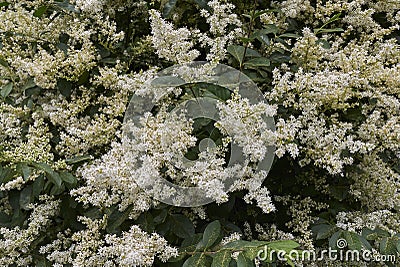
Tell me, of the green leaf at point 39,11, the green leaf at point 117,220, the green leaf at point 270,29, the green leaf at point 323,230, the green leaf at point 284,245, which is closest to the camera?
the green leaf at point 284,245

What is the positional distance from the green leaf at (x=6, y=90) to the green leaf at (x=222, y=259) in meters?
1.29

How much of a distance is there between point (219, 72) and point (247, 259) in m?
0.87

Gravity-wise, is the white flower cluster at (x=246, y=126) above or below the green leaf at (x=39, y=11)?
below

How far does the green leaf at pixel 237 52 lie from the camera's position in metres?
2.19

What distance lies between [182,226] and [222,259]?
0.32 m

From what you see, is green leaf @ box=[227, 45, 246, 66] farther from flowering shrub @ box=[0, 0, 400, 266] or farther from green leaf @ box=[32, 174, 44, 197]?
green leaf @ box=[32, 174, 44, 197]

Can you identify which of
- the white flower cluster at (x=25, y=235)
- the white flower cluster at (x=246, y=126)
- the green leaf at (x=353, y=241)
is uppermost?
the white flower cluster at (x=246, y=126)

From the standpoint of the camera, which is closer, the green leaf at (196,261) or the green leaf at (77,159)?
the green leaf at (196,261)

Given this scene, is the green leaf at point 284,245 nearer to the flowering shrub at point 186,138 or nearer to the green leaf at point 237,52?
the flowering shrub at point 186,138

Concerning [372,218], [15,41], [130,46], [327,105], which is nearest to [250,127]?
[327,105]

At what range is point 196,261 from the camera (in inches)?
71.1

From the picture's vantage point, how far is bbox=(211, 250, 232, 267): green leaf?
1704mm

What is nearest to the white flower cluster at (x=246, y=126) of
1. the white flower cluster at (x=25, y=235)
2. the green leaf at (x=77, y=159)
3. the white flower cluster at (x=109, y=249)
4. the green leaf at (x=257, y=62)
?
the green leaf at (x=257, y=62)

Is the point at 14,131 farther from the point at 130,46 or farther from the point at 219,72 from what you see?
the point at 219,72
